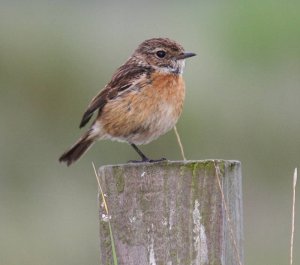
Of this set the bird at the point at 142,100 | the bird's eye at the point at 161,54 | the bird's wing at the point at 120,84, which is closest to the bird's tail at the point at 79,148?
the bird at the point at 142,100

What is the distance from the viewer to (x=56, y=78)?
13562 mm

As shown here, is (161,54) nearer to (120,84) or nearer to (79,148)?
(120,84)

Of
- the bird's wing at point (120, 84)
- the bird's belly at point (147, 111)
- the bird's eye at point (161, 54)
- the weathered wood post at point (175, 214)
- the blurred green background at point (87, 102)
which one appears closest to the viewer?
the weathered wood post at point (175, 214)

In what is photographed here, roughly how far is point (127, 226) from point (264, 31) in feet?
37.9

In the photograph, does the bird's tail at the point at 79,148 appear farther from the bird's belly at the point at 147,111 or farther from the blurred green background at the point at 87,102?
the blurred green background at the point at 87,102

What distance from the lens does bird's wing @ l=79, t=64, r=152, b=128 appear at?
809 cm

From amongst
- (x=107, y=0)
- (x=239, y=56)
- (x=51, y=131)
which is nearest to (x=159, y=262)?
(x=51, y=131)

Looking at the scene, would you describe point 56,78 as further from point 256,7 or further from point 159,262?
point 159,262

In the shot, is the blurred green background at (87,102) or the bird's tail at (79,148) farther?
the blurred green background at (87,102)

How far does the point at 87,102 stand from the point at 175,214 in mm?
7907

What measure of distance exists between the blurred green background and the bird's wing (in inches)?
89.0

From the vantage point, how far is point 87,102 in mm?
12812

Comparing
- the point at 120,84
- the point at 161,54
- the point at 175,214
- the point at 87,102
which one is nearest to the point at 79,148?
the point at 120,84

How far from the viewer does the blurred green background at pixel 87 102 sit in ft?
36.2
